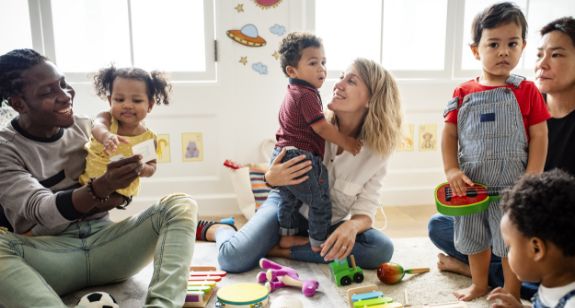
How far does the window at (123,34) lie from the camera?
8.71 ft

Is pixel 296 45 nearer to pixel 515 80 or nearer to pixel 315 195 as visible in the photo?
pixel 315 195

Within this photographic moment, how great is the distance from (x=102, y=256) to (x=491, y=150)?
1.30 meters

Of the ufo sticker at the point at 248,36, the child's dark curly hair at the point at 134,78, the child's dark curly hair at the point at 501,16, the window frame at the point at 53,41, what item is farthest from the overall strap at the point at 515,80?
the window frame at the point at 53,41

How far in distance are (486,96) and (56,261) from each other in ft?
4.72

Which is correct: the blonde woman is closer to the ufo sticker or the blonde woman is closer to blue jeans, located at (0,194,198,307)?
blue jeans, located at (0,194,198,307)

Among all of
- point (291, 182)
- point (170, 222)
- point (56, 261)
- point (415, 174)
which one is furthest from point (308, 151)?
point (415, 174)

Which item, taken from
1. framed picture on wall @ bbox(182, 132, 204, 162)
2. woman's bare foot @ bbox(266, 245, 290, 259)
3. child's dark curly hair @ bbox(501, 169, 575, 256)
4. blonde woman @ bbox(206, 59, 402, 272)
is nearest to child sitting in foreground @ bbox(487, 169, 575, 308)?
child's dark curly hair @ bbox(501, 169, 575, 256)

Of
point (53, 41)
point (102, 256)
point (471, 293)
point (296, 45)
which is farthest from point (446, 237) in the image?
point (53, 41)

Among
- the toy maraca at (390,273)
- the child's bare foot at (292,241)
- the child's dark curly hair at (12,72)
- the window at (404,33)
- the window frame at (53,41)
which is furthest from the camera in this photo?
the window at (404,33)

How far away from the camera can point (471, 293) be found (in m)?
1.60

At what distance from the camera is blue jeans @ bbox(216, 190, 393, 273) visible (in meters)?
1.86

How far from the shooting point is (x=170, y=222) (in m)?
1.54

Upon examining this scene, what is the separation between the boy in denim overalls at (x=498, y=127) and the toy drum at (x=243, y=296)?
684 mm

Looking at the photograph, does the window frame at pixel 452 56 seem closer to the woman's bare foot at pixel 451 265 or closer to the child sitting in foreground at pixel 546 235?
the woman's bare foot at pixel 451 265
